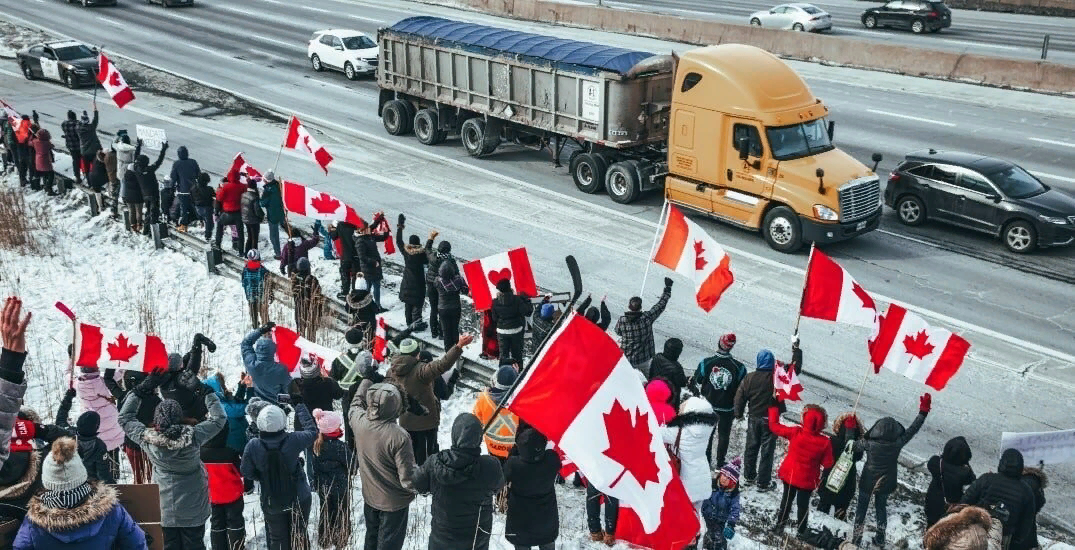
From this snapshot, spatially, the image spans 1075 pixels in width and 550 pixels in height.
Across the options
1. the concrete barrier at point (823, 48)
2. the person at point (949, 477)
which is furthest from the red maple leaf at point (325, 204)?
the concrete barrier at point (823, 48)

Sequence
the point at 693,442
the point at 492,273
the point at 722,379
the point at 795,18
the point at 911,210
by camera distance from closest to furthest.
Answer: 1. the point at 693,442
2. the point at 722,379
3. the point at 492,273
4. the point at 911,210
5. the point at 795,18

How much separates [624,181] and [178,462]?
13050 millimetres

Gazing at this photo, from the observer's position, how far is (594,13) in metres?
38.6

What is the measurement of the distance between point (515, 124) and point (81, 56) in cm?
1578

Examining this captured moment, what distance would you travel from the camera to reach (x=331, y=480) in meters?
8.66

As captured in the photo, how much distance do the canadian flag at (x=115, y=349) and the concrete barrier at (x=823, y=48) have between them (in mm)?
25696

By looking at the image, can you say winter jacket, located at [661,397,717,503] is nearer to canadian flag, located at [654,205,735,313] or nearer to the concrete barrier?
canadian flag, located at [654,205,735,313]

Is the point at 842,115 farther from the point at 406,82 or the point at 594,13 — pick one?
the point at 594,13

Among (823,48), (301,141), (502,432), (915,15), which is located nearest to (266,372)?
(502,432)

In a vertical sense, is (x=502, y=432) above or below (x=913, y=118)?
below

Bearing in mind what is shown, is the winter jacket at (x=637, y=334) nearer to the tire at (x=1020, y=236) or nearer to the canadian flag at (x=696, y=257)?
the canadian flag at (x=696, y=257)

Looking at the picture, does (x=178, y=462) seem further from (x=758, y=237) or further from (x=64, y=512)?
(x=758, y=237)

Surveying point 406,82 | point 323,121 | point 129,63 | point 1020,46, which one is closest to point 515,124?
point 406,82

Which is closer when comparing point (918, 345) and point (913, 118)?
point (918, 345)
